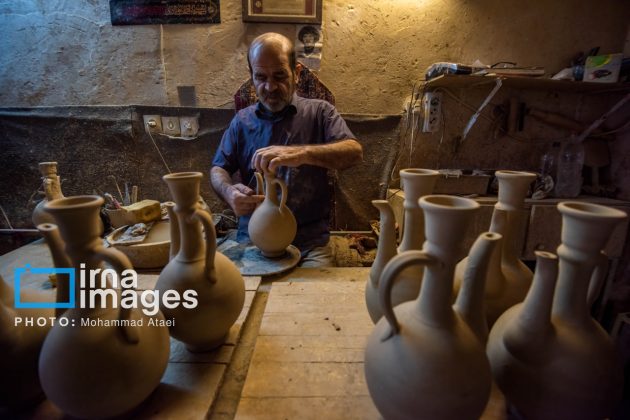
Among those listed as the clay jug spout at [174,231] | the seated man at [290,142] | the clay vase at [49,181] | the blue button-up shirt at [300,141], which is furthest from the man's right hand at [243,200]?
the clay vase at [49,181]

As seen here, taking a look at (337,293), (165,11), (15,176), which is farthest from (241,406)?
(15,176)

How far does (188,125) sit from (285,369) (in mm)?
2025

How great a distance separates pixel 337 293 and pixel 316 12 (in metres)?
1.97

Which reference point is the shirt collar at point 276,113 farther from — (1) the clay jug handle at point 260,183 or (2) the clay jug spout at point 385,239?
(2) the clay jug spout at point 385,239

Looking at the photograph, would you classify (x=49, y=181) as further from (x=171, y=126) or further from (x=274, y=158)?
(x=274, y=158)

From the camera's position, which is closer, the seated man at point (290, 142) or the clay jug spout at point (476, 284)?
the clay jug spout at point (476, 284)

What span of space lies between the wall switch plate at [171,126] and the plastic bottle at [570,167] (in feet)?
9.74

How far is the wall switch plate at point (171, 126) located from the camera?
7.50 feet

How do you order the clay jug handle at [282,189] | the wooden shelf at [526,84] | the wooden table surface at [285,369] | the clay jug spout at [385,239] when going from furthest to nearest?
the wooden shelf at [526,84] < the clay jug handle at [282,189] < the clay jug spout at [385,239] < the wooden table surface at [285,369]

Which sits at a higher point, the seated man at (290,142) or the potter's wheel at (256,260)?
the seated man at (290,142)

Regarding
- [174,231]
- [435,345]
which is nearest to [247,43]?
[174,231]

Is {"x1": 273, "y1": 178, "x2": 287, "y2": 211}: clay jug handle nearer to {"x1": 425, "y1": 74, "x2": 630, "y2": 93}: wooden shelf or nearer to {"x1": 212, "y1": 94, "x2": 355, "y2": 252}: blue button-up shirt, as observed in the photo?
{"x1": 212, "y1": 94, "x2": 355, "y2": 252}: blue button-up shirt

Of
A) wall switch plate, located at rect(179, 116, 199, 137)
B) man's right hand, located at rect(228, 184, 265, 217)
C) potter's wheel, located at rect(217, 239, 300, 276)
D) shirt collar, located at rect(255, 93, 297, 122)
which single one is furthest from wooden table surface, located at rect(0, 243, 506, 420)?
wall switch plate, located at rect(179, 116, 199, 137)

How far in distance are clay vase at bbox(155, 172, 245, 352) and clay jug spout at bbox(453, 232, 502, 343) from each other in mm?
558
